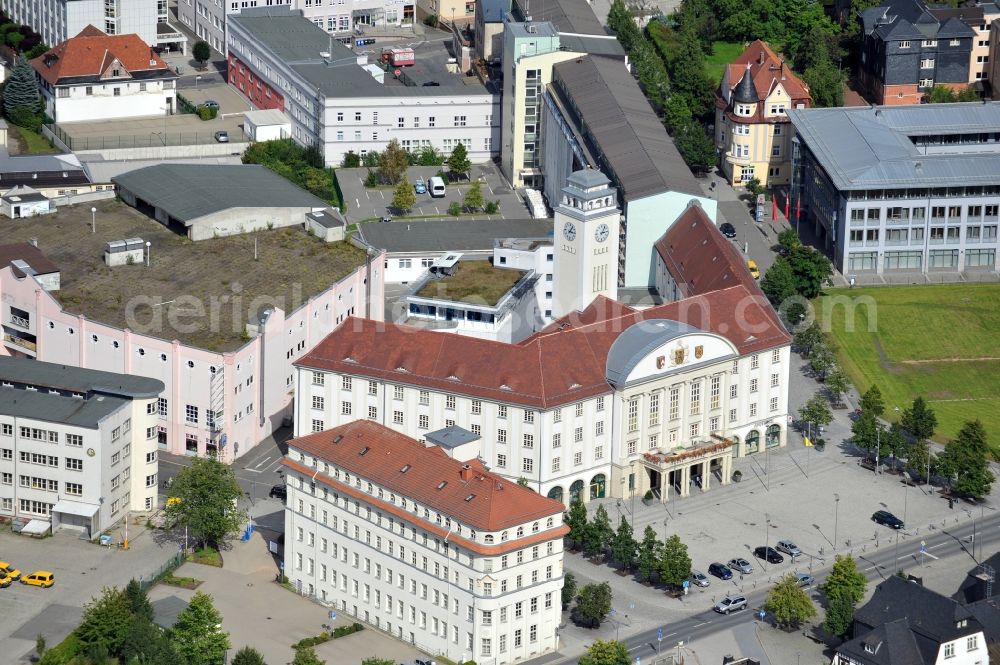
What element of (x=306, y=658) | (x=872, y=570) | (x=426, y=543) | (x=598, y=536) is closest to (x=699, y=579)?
(x=598, y=536)

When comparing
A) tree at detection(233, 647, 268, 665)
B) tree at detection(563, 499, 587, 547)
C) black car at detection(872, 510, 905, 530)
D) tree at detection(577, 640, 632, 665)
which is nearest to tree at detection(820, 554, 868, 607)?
black car at detection(872, 510, 905, 530)

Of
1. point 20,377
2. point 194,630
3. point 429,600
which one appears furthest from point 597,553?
point 20,377

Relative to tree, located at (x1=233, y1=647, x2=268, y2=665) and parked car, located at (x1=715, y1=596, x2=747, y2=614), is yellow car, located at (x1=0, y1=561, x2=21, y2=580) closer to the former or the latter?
tree, located at (x1=233, y1=647, x2=268, y2=665)

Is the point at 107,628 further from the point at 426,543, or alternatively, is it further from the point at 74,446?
the point at 426,543

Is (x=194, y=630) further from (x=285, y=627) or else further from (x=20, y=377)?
(x=20, y=377)

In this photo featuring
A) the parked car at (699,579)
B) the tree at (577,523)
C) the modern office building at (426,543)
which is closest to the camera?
the modern office building at (426,543)

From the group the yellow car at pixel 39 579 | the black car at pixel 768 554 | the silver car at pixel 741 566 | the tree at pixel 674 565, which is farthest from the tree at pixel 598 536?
the yellow car at pixel 39 579

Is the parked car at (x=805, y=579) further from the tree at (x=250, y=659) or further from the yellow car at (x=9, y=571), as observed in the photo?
the yellow car at (x=9, y=571)
